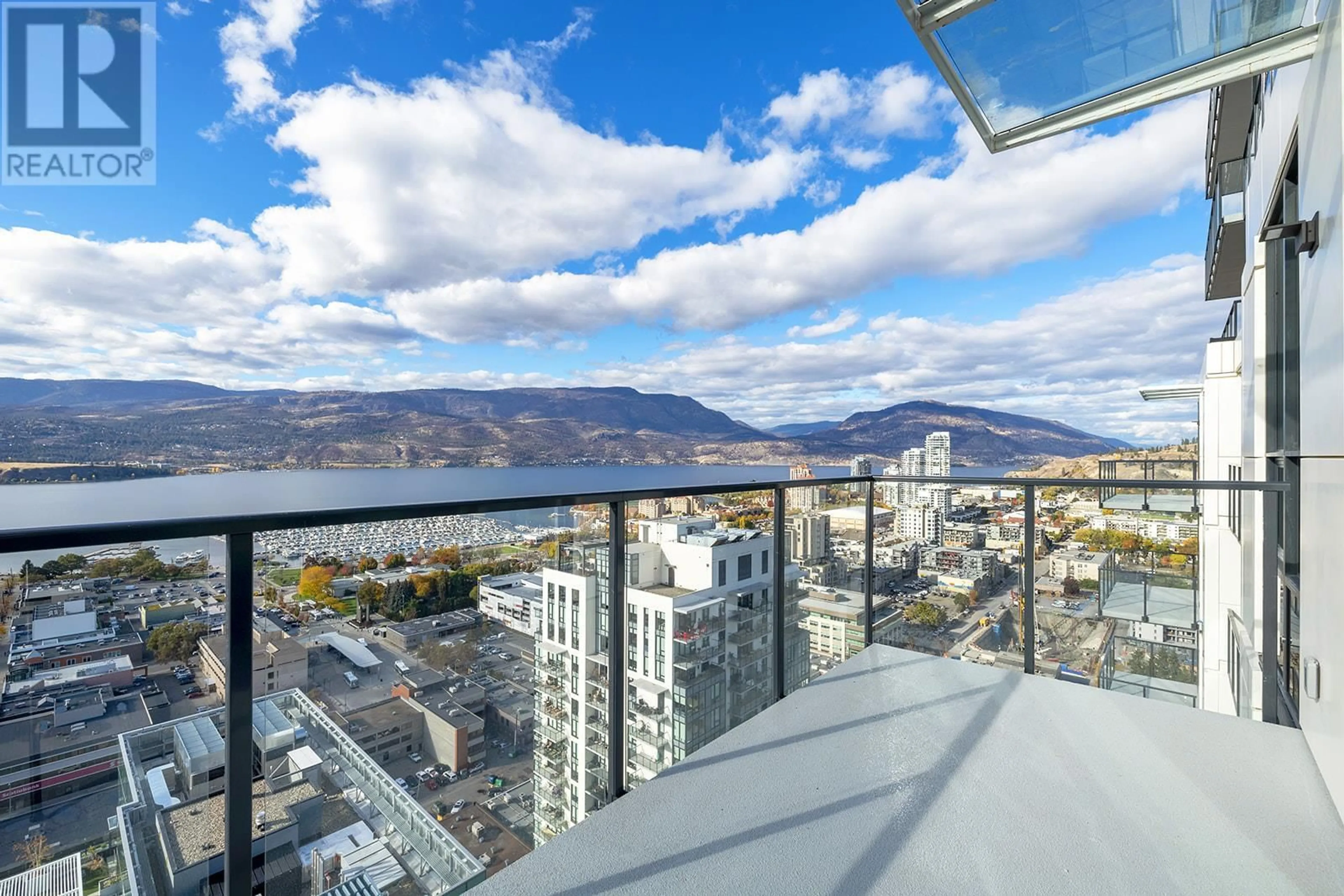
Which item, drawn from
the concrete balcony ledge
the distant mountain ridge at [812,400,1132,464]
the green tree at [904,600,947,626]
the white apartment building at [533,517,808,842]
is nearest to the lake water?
the white apartment building at [533,517,808,842]

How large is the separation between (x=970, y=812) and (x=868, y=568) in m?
1.87

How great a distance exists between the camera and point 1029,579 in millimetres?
3121

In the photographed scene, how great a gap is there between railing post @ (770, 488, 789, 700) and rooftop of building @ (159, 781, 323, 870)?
207 centimetres

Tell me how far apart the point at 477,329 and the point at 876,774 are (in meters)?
34.0

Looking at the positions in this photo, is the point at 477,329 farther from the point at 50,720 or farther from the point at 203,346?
the point at 50,720

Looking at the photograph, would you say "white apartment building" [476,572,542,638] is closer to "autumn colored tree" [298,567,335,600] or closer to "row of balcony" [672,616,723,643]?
"autumn colored tree" [298,567,335,600]

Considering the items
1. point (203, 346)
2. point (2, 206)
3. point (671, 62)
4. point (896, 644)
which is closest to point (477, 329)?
point (203, 346)

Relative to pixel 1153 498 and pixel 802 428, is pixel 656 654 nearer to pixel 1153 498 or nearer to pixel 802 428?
pixel 1153 498

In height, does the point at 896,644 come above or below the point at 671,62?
below

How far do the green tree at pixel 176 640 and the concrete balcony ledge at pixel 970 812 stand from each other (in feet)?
3.19

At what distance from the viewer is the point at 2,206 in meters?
14.2

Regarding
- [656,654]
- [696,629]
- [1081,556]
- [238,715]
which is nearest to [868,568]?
[1081,556]

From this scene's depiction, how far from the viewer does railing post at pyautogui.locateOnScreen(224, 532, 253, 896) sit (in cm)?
111

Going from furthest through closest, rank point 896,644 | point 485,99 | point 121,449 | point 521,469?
point 485,99, point 521,469, point 121,449, point 896,644
